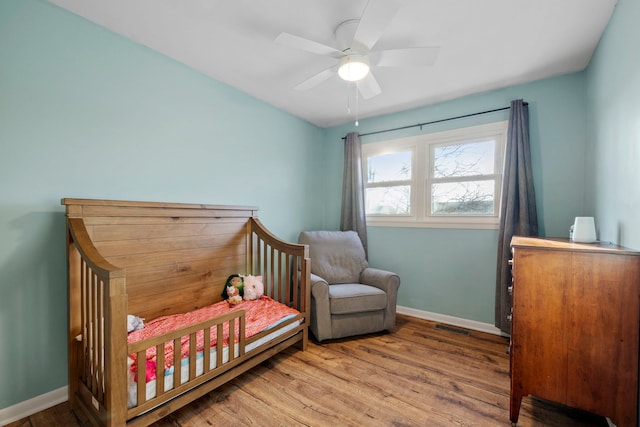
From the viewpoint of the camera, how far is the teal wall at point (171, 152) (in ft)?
4.83

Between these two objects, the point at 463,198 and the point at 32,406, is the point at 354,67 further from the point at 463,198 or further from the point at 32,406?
the point at 32,406

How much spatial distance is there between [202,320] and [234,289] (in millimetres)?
429

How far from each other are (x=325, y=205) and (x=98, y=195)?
2.56 meters

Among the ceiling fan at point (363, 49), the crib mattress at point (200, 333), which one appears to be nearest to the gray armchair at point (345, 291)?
the crib mattress at point (200, 333)

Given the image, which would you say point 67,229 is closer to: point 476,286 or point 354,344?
point 354,344

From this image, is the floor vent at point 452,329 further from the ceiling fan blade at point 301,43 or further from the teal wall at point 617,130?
the ceiling fan blade at point 301,43

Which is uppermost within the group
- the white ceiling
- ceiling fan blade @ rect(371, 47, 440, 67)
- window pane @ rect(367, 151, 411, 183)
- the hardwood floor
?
the white ceiling

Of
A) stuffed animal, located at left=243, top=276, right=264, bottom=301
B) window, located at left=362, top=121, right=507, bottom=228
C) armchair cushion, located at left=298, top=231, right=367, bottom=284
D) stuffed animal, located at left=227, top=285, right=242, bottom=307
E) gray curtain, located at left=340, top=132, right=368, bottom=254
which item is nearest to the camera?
stuffed animal, located at left=227, top=285, right=242, bottom=307

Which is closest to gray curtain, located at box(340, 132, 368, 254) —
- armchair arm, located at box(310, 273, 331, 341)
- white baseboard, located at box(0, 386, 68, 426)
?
armchair arm, located at box(310, 273, 331, 341)

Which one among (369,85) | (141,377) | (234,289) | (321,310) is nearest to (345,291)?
(321,310)

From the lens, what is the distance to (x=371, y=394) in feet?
5.67

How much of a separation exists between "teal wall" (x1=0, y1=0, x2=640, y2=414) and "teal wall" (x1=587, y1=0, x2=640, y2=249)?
0.01 meters

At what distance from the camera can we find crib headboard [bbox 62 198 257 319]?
1.68 metres

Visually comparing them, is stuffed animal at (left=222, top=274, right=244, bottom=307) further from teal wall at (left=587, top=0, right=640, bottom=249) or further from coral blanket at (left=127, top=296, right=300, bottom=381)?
teal wall at (left=587, top=0, right=640, bottom=249)
